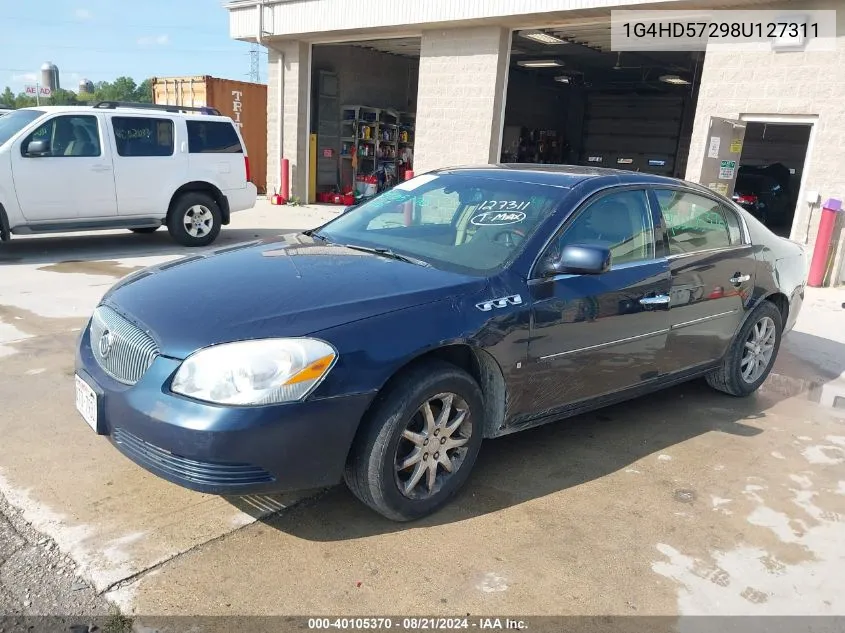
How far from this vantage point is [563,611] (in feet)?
8.72

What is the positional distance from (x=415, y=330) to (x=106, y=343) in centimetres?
138

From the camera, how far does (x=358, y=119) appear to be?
55.4ft

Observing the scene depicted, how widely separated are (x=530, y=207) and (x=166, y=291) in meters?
1.90

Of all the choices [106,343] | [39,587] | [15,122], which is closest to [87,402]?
[106,343]

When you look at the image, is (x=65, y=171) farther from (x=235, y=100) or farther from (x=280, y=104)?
(x=235, y=100)

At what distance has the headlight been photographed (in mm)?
2617

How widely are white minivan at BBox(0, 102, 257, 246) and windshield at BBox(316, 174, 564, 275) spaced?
5854 mm

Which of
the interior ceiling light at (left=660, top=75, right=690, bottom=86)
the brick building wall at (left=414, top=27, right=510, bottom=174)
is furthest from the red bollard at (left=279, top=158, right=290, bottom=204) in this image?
the interior ceiling light at (left=660, top=75, right=690, bottom=86)

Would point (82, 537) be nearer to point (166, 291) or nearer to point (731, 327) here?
point (166, 291)

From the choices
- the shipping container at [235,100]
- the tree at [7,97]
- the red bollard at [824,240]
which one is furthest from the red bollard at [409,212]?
the tree at [7,97]

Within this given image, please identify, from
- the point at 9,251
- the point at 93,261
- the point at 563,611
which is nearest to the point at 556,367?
the point at 563,611

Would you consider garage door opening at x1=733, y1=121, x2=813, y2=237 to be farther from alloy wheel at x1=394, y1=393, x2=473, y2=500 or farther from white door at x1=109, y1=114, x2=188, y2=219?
alloy wheel at x1=394, y1=393, x2=473, y2=500

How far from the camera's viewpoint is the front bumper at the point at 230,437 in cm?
258

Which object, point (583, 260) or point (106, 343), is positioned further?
point (583, 260)
